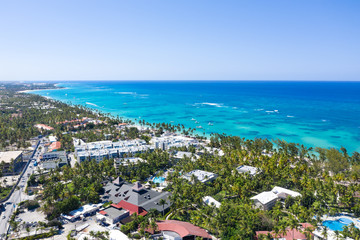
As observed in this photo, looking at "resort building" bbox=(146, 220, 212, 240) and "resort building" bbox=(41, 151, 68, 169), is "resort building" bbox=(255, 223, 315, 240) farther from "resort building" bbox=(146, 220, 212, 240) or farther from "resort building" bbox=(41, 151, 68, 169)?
"resort building" bbox=(41, 151, 68, 169)

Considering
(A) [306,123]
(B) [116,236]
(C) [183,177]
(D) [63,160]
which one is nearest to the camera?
(B) [116,236]

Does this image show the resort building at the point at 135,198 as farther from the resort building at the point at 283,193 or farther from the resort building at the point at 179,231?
the resort building at the point at 283,193

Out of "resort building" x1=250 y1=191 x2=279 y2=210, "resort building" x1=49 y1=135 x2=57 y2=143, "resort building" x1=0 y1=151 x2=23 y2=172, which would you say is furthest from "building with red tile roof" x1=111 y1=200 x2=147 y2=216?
"resort building" x1=49 y1=135 x2=57 y2=143

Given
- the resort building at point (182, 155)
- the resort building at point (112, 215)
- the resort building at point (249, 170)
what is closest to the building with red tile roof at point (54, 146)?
the resort building at point (182, 155)

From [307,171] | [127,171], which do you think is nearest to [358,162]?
[307,171]

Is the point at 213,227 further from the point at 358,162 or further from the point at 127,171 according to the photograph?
the point at 358,162

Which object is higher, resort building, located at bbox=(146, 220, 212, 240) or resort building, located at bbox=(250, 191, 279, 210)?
resort building, located at bbox=(250, 191, 279, 210)
